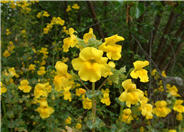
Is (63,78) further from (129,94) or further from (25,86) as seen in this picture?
(25,86)

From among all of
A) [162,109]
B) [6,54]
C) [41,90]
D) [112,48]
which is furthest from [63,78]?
[6,54]

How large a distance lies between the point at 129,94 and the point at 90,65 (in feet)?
1.00

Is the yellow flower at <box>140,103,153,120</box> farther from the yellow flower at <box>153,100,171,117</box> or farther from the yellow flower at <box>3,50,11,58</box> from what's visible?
the yellow flower at <box>3,50,11,58</box>

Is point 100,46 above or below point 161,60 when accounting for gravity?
above

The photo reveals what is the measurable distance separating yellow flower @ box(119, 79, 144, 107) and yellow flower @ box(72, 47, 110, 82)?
0.72 feet

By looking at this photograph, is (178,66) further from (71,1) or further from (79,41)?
(79,41)

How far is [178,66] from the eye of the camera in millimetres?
3102

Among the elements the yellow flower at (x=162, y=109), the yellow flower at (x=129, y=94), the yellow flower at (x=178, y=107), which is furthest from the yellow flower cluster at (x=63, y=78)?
the yellow flower at (x=178, y=107)

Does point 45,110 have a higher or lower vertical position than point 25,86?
lower

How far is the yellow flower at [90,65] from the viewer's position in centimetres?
89

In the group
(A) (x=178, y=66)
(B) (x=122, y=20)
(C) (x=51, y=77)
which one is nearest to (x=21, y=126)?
(C) (x=51, y=77)

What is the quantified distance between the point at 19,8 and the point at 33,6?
0.95 feet

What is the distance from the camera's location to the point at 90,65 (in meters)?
0.93

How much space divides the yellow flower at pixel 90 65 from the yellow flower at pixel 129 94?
0.72 ft
